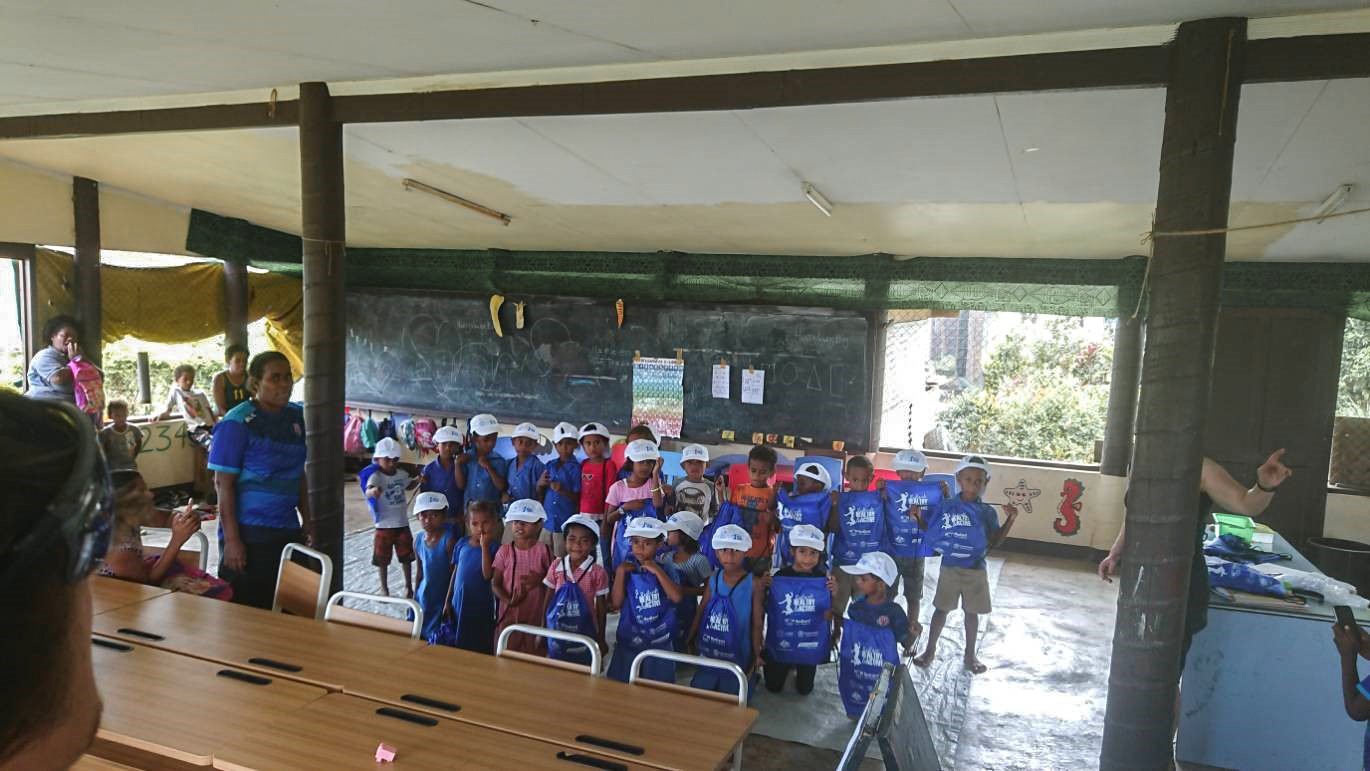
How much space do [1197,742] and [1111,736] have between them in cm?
139

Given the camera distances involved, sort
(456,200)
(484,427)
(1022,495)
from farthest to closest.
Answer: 1. (1022,495)
2. (456,200)
3. (484,427)

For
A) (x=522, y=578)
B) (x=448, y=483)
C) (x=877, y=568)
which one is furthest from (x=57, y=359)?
(x=877, y=568)

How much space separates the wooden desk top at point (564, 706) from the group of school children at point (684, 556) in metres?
0.96

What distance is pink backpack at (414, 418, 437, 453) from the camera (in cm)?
794

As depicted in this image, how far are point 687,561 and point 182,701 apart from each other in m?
2.40

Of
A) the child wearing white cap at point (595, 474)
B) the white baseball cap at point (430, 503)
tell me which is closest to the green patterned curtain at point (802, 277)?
the child wearing white cap at point (595, 474)

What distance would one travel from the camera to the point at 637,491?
15.4ft

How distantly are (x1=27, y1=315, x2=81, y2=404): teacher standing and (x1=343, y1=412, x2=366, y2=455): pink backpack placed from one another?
8.75ft

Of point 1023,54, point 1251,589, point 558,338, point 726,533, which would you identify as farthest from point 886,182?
point 558,338

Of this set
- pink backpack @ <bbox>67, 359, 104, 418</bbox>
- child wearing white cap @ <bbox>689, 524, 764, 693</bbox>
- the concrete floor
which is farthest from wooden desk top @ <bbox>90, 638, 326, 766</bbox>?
pink backpack @ <bbox>67, 359, 104, 418</bbox>

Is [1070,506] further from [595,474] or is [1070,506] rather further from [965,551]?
[595,474]

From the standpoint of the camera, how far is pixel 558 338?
7527 mm

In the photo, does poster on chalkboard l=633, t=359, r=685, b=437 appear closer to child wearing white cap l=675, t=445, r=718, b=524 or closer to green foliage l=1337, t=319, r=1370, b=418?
child wearing white cap l=675, t=445, r=718, b=524

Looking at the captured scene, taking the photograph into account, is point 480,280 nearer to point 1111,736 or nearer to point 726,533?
point 726,533
